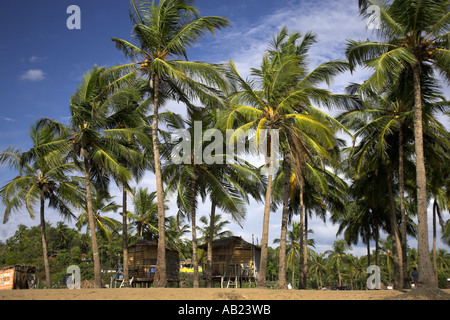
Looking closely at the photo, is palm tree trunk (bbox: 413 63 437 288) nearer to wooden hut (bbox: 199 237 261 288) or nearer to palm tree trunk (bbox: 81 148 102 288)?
palm tree trunk (bbox: 81 148 102 288)

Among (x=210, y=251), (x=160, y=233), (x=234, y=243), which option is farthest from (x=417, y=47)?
(x=234, y=243)

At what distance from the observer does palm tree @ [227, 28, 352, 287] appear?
616 inches

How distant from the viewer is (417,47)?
14227 mm

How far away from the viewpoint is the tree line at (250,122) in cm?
1436

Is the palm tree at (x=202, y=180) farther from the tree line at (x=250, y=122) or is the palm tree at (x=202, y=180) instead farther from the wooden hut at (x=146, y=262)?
the wooden hut at (x=146, y=262)

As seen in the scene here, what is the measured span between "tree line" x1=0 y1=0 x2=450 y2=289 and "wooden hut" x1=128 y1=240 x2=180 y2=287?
696 centimetres

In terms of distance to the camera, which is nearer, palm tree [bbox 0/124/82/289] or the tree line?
the tree line

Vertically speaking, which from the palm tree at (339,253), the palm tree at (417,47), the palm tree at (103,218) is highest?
the palm tree at (417,47)

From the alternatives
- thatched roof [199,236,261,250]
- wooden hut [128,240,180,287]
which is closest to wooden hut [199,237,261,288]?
thatched roof [199,236,261,250]

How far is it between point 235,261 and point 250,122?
1513 centimetres

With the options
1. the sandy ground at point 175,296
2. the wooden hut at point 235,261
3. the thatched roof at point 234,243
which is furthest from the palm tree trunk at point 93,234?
the thatched roof at point 234,243

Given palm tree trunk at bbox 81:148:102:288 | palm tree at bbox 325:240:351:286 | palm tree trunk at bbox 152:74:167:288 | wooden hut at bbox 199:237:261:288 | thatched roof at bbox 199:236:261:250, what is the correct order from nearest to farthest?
palm tree trunk at bbox 152:74:167:288, palm tree trunk at bbox 81:148:102:288, wooden hut at bbox 199:237:261:288, thatched roof at bbox 199:236:261:250, palm tree at bbox 325:240:351:286

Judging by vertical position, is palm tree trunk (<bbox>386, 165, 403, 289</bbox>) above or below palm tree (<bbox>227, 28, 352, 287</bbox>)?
below

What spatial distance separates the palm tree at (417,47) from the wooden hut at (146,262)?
1961 centimetres
